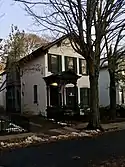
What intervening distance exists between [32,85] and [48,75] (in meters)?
3.12

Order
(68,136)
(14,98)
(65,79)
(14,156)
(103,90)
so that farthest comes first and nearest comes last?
(103,90) < (14,98) < (65,79) < (68,136) < (14,156)

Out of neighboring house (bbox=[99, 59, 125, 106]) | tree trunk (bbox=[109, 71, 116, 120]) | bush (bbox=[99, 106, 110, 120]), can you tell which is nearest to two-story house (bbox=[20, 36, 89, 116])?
bush (bbox=[99, 106, 110, 120])

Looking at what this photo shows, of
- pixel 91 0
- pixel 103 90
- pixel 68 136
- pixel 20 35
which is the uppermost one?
pixel 91 0

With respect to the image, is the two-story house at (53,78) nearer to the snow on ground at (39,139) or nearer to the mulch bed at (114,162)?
the snow on ground at (39,139)

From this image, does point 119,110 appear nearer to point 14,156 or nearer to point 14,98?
point 14,98

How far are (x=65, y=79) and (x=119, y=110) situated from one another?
6.29m

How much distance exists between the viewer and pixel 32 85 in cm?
2919

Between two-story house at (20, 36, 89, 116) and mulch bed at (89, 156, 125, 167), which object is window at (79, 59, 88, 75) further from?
mulch bed at (89, 156, 125, 167)

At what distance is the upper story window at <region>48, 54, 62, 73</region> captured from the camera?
88.7 ft

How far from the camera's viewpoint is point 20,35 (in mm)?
19516

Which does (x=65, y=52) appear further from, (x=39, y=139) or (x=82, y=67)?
(x=39, y=139)

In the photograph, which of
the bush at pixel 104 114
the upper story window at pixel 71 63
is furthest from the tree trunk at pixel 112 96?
the upper story window at pixel 71 63

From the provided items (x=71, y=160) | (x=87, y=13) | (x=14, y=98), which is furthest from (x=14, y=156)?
(x=14, y=98)

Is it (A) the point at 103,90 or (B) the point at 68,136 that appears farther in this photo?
(A) the point at 103,90
